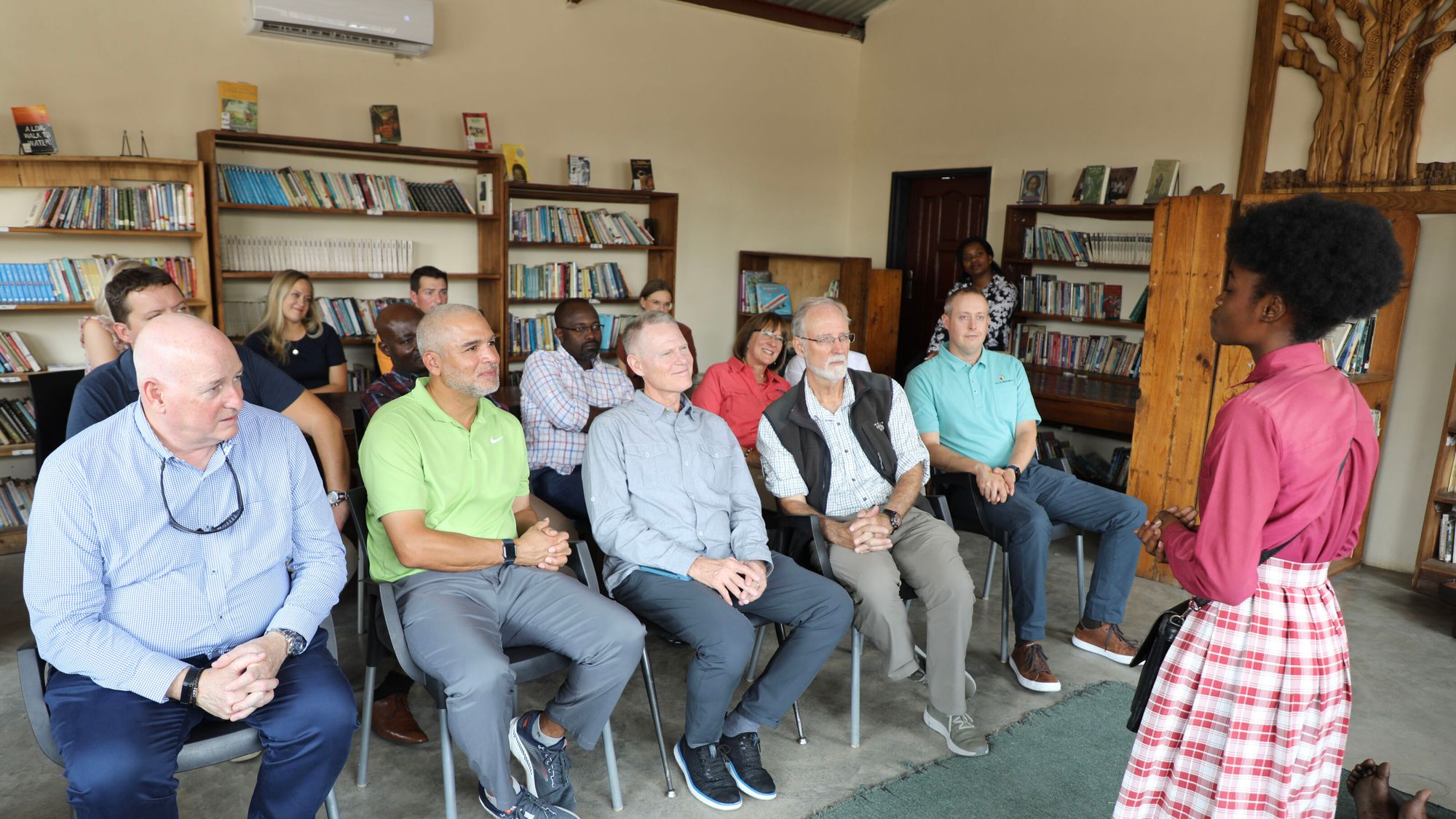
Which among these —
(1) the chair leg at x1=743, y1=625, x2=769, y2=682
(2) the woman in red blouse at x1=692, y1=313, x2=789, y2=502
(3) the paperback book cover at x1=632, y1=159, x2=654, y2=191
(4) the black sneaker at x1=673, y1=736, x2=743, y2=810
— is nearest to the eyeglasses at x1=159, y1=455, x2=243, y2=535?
(4) the black sneaker at x1=673, y1=736, x2=743, y2=810

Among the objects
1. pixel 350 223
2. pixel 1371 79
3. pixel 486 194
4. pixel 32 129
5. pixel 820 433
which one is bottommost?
pixel 820 433

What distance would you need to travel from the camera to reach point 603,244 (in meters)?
6.57

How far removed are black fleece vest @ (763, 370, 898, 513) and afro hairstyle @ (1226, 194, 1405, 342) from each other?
154 cm

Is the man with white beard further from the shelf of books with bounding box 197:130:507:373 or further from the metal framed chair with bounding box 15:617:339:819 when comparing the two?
the shelf of books with bounding box 197:130:507:373

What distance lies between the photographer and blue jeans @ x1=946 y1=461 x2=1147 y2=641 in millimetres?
3256

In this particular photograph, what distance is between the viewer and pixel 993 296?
20.5ft

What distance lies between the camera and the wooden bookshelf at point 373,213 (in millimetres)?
5086

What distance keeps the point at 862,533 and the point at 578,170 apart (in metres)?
4.49

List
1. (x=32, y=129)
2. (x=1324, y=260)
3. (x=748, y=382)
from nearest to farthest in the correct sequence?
(x=1324, y=260) < (x=748, y=382) < (x=32, y=129)

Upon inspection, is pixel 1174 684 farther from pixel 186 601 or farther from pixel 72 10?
pixel 72 10

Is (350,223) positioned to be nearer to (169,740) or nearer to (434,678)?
(434,678)

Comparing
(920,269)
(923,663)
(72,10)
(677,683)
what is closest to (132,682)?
(677,683)

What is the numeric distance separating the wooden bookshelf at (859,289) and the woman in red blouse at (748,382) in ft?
10.8

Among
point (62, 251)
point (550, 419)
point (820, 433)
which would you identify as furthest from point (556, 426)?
point (62, 251)
